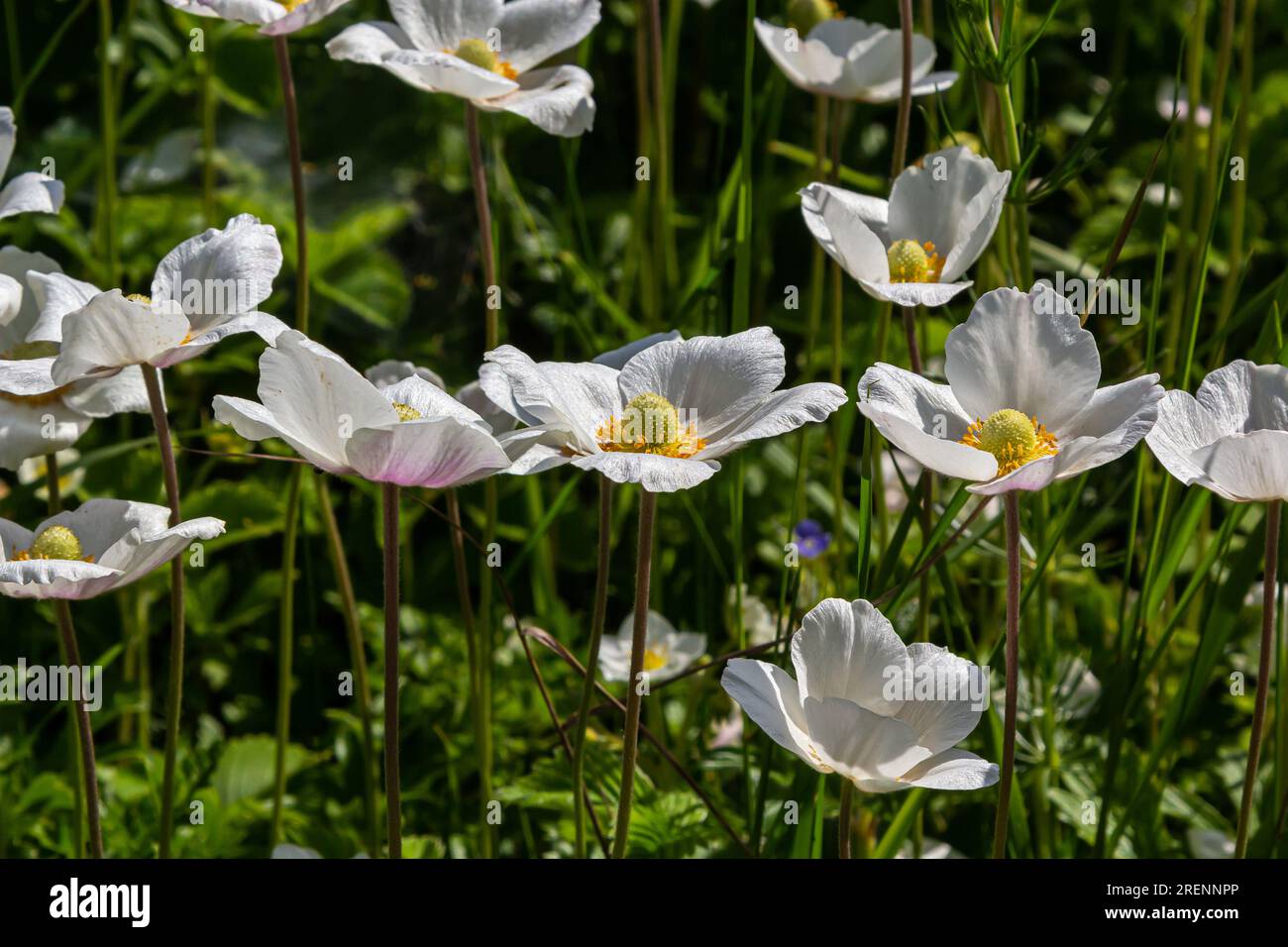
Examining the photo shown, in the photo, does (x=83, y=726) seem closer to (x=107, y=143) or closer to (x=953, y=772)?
(x=953, y=772)

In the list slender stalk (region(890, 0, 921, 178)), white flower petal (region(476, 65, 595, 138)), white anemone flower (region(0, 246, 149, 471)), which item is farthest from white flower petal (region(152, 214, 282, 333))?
slender stalk (region(890, 0, 921, 178))

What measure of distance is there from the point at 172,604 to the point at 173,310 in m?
0.18

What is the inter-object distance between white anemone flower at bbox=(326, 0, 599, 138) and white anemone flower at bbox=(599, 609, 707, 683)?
20.1 inches

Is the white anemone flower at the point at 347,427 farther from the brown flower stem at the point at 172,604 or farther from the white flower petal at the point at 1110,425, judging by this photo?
the white flower petal at the point at 1110,425

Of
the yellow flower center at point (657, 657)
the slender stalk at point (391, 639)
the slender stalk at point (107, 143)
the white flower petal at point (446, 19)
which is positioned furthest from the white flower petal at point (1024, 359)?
the slender stalk at point (107, 143)

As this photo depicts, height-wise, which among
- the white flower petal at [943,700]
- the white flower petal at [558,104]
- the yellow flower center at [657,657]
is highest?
the white flower petal at [558,104]

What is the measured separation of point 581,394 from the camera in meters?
0.81

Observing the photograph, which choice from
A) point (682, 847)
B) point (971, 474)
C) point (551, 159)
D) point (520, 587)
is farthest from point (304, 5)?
point (551, 159)

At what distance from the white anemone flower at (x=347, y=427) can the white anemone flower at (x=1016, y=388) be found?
0.69 feet

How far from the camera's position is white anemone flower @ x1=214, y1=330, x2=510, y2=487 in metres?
0.69

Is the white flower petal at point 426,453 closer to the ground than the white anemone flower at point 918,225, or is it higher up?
closer to the ground

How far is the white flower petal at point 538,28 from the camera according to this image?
3.67 feet

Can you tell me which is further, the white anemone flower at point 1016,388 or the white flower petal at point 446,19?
the white flower petal at point 446,19

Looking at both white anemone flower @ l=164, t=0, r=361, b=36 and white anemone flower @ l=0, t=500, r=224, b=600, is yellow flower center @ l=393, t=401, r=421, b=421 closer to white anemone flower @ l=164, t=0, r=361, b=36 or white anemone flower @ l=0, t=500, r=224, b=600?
white anemone flower @ l=0, t=500, r=224, b=600
